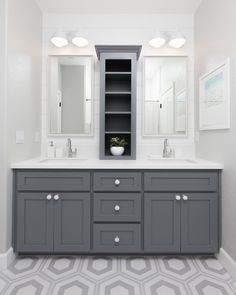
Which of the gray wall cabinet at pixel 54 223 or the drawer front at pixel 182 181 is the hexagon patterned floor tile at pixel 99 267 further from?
the drawer front at pixel 182 181

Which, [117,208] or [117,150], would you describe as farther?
[117,150]

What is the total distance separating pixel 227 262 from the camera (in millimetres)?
1771

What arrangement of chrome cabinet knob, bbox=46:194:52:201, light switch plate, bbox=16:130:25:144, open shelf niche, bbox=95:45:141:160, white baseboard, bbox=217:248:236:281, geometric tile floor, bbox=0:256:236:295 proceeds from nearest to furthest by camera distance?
geometric tile floor, bbox=0:256:236:295 < white baseboard, bbox=217:248:236:281 < chrome cabinet knob, bbox=46:194:52:201 < light switch plate, bbox=16:130:25:144 < open shelf niche, bbox=95:45:141:160

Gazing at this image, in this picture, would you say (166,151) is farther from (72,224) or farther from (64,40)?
(64,40)

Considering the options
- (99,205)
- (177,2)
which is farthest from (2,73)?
(177,2)

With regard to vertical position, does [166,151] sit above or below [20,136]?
below

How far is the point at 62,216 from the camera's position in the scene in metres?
1.87

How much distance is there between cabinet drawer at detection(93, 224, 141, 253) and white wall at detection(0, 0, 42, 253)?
0.75 meters

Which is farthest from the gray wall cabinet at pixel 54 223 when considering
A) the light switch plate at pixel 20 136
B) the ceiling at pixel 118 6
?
the ceiling at pixel 118 6

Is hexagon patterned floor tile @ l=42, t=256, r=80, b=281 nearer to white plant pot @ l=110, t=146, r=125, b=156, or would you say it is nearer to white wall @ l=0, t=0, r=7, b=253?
white wall @ l=0, t=0, r=7, b=253

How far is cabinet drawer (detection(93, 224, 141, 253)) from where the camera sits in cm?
188

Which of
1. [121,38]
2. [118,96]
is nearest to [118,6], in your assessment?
[121,38]

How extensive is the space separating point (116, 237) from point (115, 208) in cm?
25

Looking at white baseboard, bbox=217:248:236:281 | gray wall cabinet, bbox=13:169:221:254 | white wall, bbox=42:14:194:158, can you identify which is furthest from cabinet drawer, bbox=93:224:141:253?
white wall, bbox=42:14:194:158
